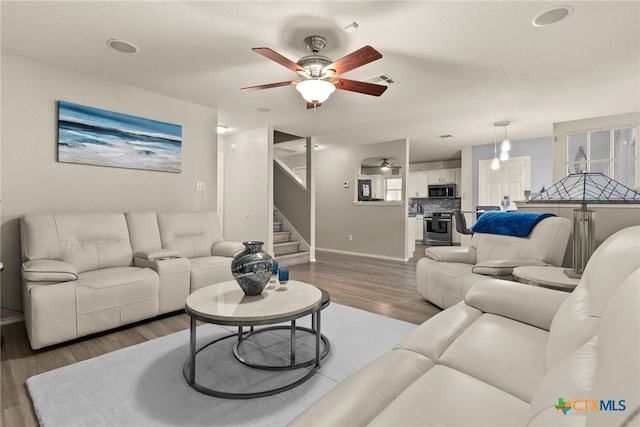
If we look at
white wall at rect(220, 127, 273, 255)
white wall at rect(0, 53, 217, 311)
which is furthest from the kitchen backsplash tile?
white wall at rect(0, 53, 217, 311)

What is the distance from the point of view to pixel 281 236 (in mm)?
6371

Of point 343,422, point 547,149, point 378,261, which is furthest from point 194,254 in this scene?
point 547,149

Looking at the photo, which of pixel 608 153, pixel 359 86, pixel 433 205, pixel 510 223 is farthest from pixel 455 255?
pixel 433 205

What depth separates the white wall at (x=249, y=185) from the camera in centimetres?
533

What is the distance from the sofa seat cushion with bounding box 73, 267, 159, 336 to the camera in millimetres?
2484

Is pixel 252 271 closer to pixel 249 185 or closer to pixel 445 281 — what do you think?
pixel 445 281

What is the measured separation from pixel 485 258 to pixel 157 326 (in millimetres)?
3210

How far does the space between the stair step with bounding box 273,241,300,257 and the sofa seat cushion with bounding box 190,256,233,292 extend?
233 cm

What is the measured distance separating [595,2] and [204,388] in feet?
11.4

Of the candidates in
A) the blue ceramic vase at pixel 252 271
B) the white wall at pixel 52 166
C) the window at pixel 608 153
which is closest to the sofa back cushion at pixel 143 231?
the white wall at pixel 52 166

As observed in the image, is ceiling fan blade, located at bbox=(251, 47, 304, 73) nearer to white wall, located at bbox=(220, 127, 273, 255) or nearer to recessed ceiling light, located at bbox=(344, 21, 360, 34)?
recessed ceiling light, located at bbox=(344, 21, 360, 34)

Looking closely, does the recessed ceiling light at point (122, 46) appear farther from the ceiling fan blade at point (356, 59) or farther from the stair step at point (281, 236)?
the stair step at point (281, 236)

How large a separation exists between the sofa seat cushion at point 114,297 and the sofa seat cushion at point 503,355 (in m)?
2.55

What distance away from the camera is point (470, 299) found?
6.22ft
